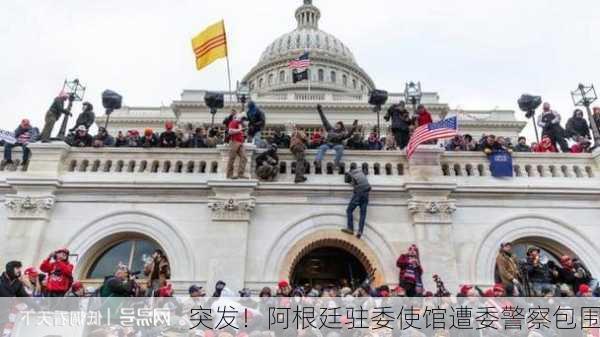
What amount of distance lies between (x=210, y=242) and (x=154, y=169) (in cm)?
306

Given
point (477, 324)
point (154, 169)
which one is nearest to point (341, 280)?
point (477, 324)

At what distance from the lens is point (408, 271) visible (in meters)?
9.65

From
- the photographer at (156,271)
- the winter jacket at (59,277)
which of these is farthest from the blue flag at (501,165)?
the winter jacket at (59,277)

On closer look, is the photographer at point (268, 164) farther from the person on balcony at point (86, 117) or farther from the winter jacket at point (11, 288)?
the person on balcony at point (86, 117)

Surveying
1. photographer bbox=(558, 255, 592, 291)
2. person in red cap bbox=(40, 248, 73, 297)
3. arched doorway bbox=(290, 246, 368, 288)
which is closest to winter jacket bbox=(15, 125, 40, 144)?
person in red cap bbox=(40, 248, 73, 297)

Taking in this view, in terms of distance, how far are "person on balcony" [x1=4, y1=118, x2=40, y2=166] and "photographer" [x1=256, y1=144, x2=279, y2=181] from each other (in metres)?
6.93

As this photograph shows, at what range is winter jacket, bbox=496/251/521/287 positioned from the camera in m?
9.90

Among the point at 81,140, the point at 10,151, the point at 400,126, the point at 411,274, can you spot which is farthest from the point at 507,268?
the point at 10,151

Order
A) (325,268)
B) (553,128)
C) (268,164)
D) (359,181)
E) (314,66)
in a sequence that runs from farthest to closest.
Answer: (314,66) < (553,128) < (325,268) < (268,164) < (359,181)

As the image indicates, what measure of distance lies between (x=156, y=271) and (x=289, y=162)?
4.74 m

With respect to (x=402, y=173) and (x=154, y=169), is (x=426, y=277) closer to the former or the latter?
(x=402, y=173)

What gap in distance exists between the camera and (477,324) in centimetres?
770

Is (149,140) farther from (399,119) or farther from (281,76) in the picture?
(281,76)

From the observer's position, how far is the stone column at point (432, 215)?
1076 cm
